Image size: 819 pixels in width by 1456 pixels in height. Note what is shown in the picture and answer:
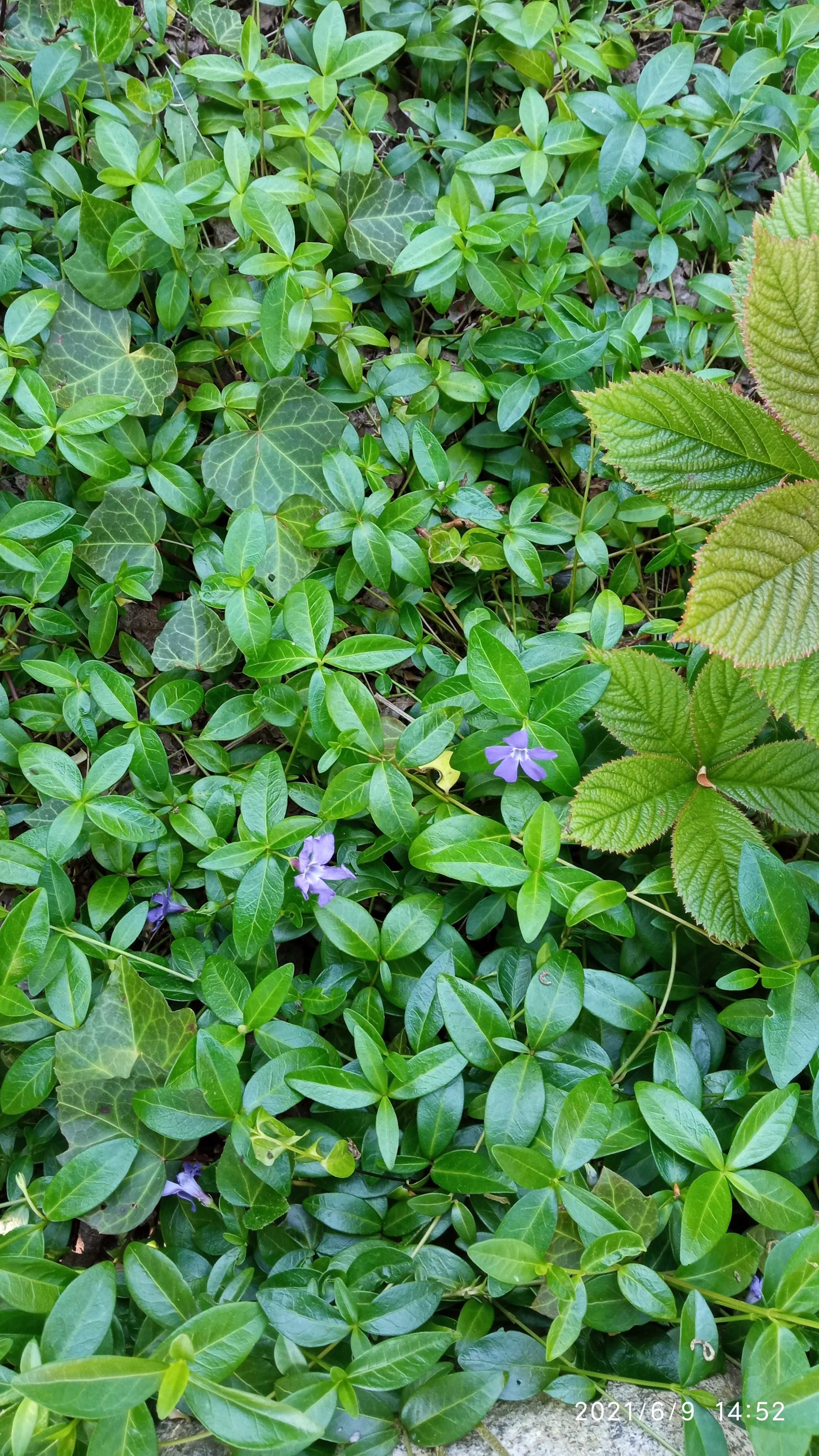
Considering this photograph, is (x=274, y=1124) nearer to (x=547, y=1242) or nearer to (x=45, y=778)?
(x=547, y=1242)

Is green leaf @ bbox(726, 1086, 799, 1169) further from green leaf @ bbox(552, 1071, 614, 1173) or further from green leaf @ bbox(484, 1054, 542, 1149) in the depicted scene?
green leaf @ bbox(484, 1054, 542, 1149)

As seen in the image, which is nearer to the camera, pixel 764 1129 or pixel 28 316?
pixel 764 1129

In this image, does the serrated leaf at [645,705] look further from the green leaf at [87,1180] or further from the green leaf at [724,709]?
the green leaf at [87,1180]

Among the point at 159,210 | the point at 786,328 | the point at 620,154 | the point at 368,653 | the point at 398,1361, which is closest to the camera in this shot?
the point at 398,1361

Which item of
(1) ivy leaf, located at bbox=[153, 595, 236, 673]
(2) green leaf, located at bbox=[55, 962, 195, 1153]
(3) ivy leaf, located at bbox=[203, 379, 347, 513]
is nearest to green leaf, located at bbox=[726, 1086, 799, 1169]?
(2) green leaf, located at bbox=[55, 962, 195, 1153]

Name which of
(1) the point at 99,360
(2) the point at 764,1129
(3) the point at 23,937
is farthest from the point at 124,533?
(2) the point at 764,1129

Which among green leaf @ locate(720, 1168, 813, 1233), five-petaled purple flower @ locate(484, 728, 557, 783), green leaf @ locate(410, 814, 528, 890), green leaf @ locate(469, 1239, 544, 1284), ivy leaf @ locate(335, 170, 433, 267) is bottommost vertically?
green leaf @ locate(469, 1239, 544, 1284)

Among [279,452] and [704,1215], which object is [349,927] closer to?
[704,1215]

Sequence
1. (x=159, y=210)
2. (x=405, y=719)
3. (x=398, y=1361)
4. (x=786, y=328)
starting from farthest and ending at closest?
(x=405, y=719) < (x=159, y=210) < (x=786, y=328) < (x=398, y=1361)
